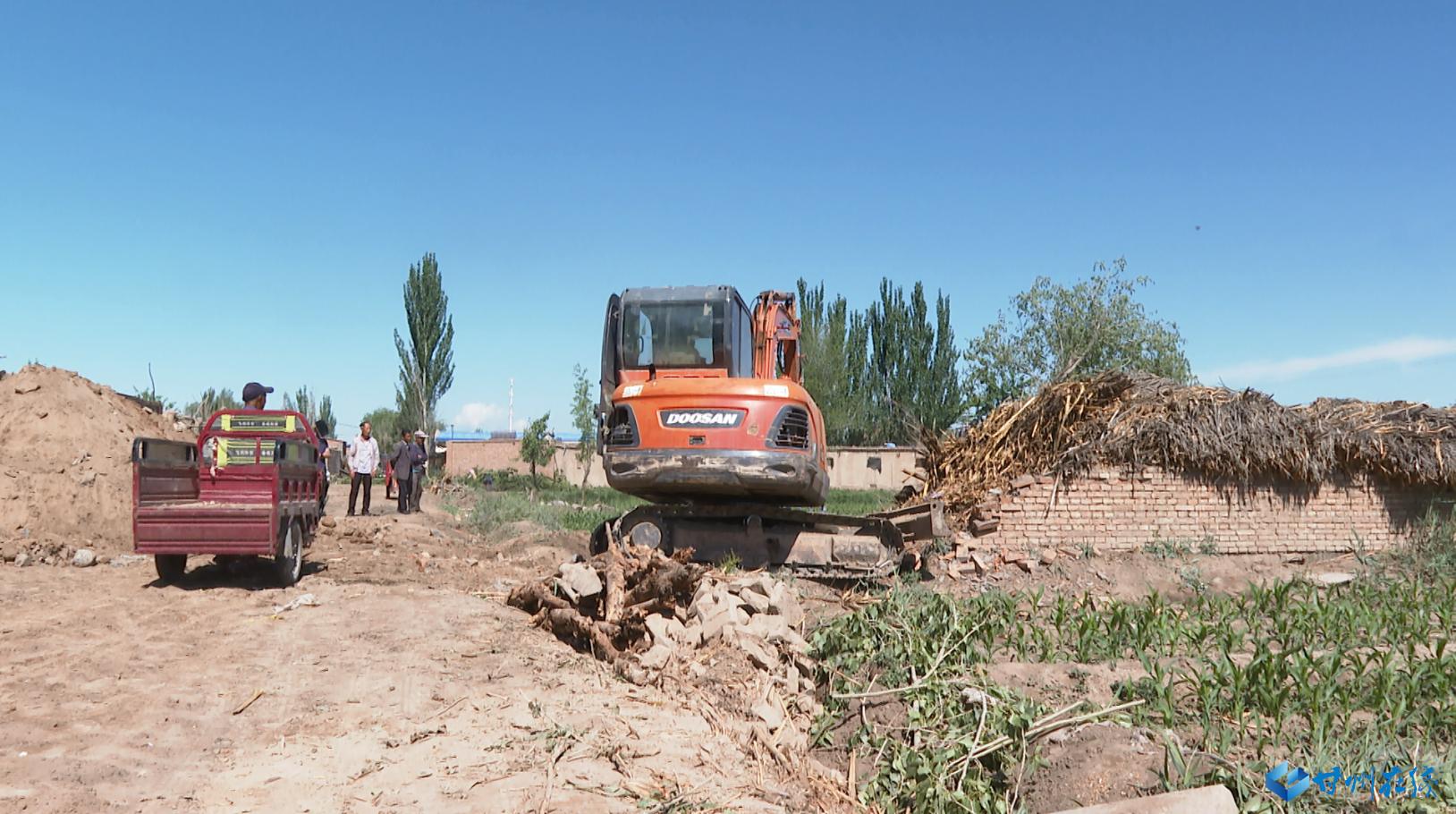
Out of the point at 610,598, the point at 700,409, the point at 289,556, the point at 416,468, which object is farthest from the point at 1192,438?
the point at 416,468

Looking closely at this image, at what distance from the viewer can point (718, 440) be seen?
9047 millimetres

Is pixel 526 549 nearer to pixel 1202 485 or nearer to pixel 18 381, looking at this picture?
pixel 18 381

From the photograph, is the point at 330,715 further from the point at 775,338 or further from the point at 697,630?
the point at 775,338

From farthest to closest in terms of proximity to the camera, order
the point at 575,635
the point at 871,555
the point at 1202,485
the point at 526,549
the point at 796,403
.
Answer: the point at 526,549, the point at 1202,485, the point at 871,555, the point at 796,403, the point at 575,635

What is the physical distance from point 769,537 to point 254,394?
18.8 ft

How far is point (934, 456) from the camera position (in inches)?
531

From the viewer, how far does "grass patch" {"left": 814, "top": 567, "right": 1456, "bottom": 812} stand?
4766 mm

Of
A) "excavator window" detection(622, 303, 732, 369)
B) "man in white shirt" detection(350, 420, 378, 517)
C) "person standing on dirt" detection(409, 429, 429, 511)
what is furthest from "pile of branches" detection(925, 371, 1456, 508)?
"person standing on dirt" detection(409, 429, 429, 511)

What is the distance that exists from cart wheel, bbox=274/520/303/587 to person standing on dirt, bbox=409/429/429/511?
25.5 ft

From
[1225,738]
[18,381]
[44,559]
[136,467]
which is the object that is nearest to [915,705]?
[1225,738]

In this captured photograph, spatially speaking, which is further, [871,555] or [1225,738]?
[871,555]

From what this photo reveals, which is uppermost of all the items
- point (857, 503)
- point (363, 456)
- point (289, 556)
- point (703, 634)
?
point (363, 456)

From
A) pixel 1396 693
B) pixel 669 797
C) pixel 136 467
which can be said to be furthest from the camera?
pixel 136 467

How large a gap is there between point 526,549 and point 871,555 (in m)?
5.50
